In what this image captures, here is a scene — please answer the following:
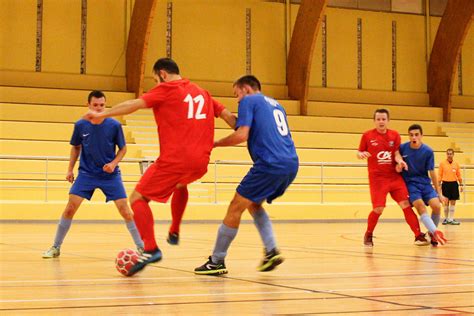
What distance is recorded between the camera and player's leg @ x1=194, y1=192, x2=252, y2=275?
6.20 m

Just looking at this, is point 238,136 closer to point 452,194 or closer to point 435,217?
point 435,217

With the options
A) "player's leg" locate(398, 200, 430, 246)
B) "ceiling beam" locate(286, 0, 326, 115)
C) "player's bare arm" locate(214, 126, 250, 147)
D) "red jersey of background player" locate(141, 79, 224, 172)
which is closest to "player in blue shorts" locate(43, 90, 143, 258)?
"red jersey of background player" locate(141, 79, 224, 172)

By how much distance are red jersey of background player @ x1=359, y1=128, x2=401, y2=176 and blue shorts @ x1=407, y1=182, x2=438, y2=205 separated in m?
0.52

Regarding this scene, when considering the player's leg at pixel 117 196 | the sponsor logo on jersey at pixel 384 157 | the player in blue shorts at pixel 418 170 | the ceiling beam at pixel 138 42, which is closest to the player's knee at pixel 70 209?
the player's leg at pixel 117 196

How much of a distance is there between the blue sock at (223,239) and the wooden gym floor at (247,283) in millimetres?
200

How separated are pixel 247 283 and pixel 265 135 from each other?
49.6 inches

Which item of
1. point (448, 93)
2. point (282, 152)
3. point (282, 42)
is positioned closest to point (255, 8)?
point (282, 42)

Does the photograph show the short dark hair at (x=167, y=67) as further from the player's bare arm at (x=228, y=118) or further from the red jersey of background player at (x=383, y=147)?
the red jersey of background player at (x=383, y=147)

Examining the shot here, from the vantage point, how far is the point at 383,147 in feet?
32.3

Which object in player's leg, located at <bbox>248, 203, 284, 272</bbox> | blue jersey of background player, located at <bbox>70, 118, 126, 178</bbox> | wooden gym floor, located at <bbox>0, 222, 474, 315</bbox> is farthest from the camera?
blue jersey of background player, located at <bbox>70, 118, 126, 178</bbox>

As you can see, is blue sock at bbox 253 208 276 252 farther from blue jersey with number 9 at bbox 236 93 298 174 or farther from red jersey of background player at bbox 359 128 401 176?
red jersey of background player at bbox 359 128 401 176

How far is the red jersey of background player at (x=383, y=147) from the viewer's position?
388 inches

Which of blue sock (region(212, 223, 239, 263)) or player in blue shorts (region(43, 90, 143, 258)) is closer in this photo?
blue sock (region(212, 223, 239, 263))

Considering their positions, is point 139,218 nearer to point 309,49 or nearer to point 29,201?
point 29,201
